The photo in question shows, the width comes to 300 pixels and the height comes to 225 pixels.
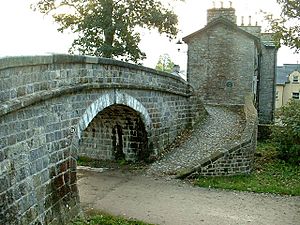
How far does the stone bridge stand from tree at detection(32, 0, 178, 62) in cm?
630

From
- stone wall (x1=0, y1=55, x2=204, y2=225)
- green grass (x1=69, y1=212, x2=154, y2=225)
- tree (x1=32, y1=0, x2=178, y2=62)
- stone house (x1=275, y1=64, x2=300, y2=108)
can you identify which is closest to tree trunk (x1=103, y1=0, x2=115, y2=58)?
tree (x1=32, y1=0, x2=178, y2=62)

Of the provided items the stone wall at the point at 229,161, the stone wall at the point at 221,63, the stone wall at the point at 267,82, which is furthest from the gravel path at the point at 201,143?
the stone wall at the point at 267,82

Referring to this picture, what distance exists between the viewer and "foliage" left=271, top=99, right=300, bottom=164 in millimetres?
15586

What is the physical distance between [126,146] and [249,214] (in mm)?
5896

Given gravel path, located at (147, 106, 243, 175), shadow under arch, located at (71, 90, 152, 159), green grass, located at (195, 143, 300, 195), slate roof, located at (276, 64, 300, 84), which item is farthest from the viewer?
slate roof, located at (276, 64, 300, 84)

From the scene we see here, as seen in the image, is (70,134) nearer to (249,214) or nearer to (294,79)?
(249,214)

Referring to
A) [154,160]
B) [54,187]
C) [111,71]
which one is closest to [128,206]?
[54,187]

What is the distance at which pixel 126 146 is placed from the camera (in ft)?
47.7

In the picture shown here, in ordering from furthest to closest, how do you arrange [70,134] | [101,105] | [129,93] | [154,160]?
[154,160]
[129,93]
[101,105]
[70,134]

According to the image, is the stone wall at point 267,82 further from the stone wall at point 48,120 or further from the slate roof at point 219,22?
the stone wall at point 48,120

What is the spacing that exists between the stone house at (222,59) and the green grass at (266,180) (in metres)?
8.02

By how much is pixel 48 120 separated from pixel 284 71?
41.9m

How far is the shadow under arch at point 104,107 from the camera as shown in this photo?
29.9 ft

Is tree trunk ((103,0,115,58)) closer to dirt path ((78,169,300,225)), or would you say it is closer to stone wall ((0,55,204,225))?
stone wall ((0,55,204,225))
